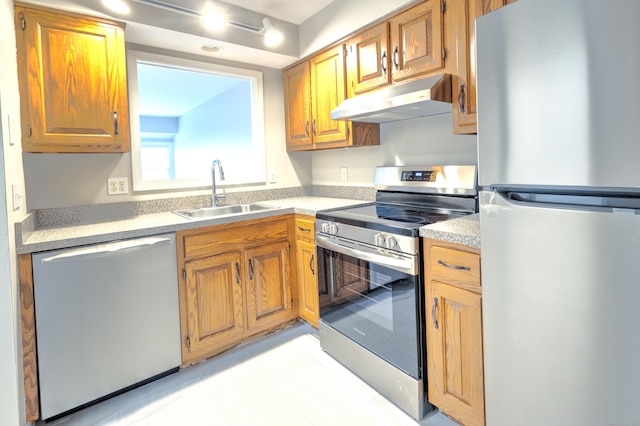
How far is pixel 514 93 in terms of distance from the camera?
1107 mm

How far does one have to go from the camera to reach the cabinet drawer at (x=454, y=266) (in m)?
1.38

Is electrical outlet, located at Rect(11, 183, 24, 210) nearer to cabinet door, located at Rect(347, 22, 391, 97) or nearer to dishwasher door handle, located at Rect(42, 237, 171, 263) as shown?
dishwasher door handle, located at Rect(42, 237, 171, 263)

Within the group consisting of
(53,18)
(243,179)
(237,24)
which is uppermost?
(237,24)

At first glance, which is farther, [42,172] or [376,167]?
[376,167]

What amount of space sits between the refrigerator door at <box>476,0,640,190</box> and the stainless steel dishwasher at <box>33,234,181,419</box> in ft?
5.64

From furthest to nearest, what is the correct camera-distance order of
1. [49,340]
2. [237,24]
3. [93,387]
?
[237,24]
[93,387]
[49,340]

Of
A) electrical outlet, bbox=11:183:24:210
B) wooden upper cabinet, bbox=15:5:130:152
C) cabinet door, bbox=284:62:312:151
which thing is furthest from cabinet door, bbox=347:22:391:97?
electrical outlet, bbox=11:183:24:210

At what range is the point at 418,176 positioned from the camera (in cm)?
223

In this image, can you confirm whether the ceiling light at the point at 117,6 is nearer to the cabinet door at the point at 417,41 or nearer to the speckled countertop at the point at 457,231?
the cabinet door at the point at 417,41

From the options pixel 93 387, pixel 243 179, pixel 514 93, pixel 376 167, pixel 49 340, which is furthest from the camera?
pixel 243 179

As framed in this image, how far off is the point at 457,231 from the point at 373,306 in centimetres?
65

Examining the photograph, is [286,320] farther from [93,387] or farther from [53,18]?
[53,18]

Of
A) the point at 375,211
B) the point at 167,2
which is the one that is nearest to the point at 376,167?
the point at 375,211

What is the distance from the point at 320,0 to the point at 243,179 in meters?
1.44
